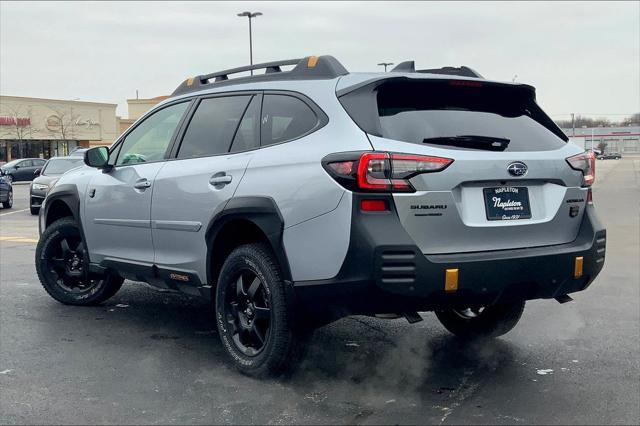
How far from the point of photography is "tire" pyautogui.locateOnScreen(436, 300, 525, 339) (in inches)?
203

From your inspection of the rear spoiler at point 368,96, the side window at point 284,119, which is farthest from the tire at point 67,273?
the rear spoiler at point 368,96

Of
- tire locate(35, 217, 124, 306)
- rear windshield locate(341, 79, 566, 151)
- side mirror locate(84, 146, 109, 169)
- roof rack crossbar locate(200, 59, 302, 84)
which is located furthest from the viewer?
tire locate(35, 217, 124, 306)

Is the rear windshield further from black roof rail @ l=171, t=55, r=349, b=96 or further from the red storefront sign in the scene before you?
the red storefront sign

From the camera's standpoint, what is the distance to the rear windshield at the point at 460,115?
156 inches

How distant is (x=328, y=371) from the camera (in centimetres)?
454

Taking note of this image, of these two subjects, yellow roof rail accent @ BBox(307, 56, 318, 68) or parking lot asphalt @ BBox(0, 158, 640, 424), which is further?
yellow roof rail accent @ BBox(307, 56, 318, 68)

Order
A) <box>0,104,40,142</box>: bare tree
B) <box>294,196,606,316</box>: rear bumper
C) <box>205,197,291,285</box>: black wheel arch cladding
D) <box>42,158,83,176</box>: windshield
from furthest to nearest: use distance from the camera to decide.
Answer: <box>0,104,40,142</box>: bare tree → <box>42,158,83,176</box>: windshield → <box>205,197,291,285</box>: black wheel arch cladding → <box>294,196,606,316</box>: rear bumper

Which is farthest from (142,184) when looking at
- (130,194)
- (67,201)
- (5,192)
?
(5,192)

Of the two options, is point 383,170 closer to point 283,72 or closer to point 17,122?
point 283,72

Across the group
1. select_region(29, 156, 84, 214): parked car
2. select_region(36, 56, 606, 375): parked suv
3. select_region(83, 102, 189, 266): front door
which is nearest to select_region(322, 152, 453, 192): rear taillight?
select_region(36, 56, 606, 375): parked suv

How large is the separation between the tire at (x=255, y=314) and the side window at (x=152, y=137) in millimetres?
1326

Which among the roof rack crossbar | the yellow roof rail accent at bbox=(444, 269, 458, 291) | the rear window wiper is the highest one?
the roof rack crossbar

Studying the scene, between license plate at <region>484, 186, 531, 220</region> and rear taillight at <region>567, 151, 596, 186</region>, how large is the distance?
1.47 ft

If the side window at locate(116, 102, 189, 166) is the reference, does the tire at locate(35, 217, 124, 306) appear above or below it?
below
